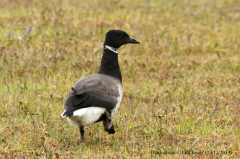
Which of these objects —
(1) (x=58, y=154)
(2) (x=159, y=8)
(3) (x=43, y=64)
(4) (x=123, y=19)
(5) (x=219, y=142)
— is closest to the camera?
(1) (x=58, y=154)

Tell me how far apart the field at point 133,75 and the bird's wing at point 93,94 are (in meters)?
0.56

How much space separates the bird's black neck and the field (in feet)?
2.65

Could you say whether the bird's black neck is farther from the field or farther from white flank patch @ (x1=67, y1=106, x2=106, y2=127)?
white flank patch @ (x1=67, y1=106, x2=106, y2=127)

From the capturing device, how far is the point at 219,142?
580 centimetres

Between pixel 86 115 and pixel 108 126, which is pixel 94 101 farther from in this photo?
pixel 108 126

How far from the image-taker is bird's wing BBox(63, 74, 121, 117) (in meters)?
5.48

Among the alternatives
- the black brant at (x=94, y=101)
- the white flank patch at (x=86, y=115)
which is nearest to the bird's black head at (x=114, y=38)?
the black brant at (x=94, y=101)

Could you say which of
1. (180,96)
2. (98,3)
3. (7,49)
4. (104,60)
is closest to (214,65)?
(180,96)

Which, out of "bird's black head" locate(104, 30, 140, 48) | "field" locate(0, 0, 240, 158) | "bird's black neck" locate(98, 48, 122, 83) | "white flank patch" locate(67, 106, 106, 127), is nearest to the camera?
"white flank patch" locate(67, 106, 106, 127)

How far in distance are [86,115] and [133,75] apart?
3939 mm

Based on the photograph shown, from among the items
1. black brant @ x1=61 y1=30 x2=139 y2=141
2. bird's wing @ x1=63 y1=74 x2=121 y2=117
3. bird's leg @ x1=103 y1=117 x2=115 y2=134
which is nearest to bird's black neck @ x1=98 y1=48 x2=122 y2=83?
black brant @ x1=61 y1=30 x2=139 y2=141

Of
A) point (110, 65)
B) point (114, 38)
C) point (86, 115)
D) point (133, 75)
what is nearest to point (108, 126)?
point (86, 115)

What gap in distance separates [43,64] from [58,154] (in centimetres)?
413

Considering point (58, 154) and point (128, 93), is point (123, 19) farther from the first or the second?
point (58, 154)
